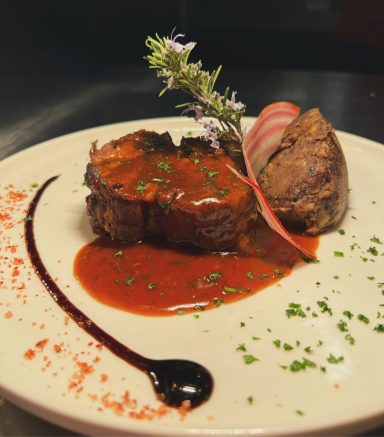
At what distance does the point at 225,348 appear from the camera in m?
2.70

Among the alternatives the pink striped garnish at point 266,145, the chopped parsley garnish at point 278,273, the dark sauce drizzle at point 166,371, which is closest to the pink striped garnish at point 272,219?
the pink striped garnish at point 266,145

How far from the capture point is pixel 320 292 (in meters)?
3.11

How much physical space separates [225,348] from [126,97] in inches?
221

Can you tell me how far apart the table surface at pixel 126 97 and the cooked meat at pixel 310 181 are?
104 inches

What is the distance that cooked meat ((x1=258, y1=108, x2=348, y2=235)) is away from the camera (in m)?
3.53

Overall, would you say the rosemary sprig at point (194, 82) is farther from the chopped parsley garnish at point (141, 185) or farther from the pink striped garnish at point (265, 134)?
the chopped parsley garnish at point (141, 185)

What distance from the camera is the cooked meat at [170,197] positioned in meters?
3.31

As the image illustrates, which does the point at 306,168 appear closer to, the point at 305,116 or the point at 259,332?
the point at 305,116

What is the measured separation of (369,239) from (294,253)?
0.59 meters

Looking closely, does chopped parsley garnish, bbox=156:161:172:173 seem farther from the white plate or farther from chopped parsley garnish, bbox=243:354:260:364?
chopped parsley garnish, bbox=243:354:260:364

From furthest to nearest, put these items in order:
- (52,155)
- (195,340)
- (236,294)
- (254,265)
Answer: (52,155)
(254,265)
(236,294)
(195,340)

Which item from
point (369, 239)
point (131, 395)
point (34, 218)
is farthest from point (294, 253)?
point (34, 218)

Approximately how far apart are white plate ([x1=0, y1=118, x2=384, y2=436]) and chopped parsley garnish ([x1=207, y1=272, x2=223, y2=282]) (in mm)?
273

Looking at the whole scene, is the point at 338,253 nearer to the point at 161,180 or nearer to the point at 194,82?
the point at 161,180
